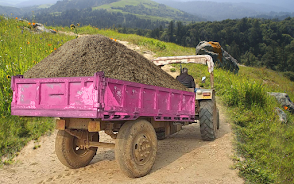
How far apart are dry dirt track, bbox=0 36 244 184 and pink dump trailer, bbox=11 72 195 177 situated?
0.36 meters

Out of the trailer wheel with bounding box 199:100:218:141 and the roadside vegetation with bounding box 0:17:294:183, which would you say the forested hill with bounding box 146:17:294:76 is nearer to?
the roadside vegetation with bounding box 0:17:294:183

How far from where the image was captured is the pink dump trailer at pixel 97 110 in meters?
3.67

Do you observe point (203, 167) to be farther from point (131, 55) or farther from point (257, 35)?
point (257, 35)

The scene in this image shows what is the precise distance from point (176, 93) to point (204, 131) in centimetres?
175

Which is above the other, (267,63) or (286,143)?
(267,63)

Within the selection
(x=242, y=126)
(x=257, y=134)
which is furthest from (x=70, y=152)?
(x=242, y=126)

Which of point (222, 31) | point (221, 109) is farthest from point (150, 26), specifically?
point (221, 109)

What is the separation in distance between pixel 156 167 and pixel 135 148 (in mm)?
954

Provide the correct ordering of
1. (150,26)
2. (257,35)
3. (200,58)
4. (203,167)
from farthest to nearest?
1. (150,26)
2. (257,35)
3. (200,58)
4. (203,167)

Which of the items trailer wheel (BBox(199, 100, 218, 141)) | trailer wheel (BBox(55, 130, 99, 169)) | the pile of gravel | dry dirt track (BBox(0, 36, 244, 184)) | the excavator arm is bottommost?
dry dirt track (BBox(0, 36, 244, 184))

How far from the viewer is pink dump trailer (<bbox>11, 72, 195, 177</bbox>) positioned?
367 cm

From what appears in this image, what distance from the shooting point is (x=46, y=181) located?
15.3 ft

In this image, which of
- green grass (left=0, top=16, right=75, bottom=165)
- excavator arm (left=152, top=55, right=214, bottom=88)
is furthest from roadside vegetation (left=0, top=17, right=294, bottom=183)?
excavator arm (left=152, top=55, right=214, bottom=88)

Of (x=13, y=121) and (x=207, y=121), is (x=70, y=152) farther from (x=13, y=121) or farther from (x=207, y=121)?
(x=207, y=121)
